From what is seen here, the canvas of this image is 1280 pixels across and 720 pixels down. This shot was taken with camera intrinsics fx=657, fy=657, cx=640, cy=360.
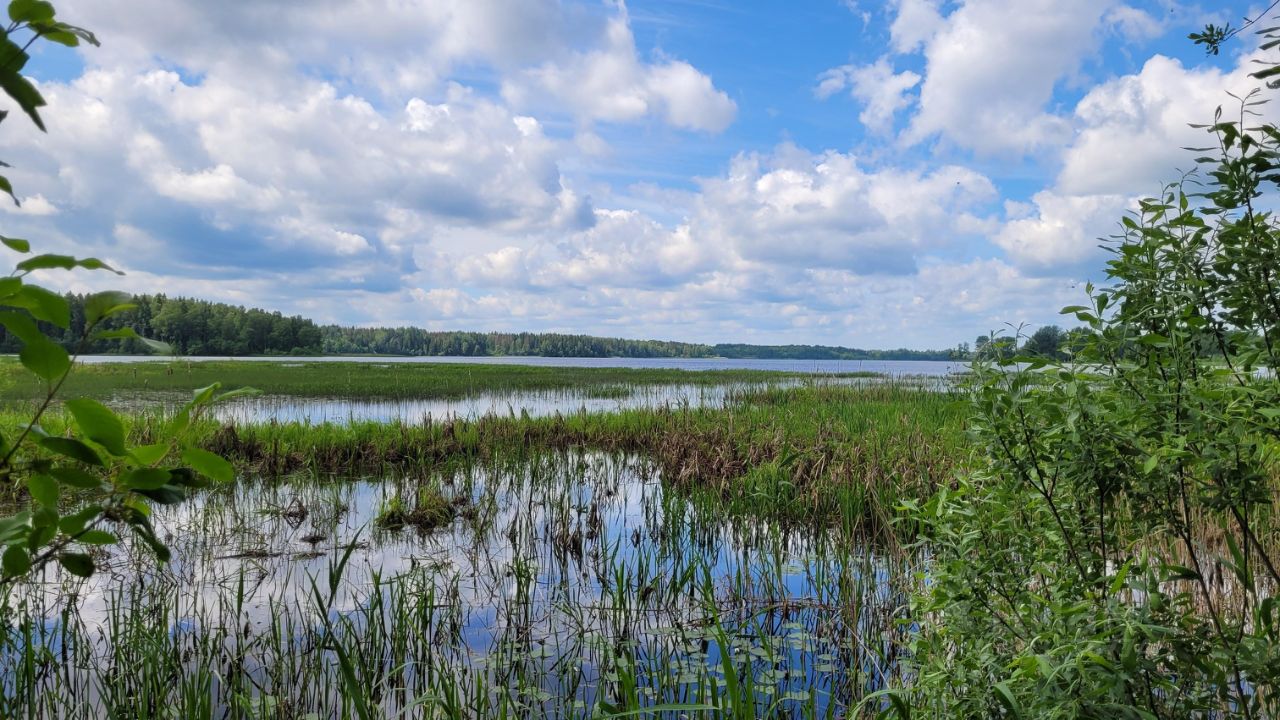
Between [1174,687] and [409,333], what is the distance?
135m

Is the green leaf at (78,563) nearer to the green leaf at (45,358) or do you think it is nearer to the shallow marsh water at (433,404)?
the green leaf at (45,358)

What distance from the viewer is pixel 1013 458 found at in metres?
2.44

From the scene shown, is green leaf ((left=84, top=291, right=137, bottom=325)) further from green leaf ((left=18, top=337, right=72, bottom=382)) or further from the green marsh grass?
the green marsh grass

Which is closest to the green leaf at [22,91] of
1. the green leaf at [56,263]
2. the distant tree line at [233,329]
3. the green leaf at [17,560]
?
the green leaf at [56,263]

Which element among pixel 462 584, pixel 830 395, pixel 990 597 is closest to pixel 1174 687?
pixel 990 597

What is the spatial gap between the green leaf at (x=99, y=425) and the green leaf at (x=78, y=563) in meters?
0.18

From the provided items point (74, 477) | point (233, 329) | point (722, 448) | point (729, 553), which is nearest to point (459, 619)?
point (729, 553)

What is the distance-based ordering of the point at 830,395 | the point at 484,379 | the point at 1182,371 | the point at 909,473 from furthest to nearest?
the point at 484,379
the point at 830,395
the point at 909,473
the point at 1182,371

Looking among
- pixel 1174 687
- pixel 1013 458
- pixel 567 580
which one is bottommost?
pixel 567 580

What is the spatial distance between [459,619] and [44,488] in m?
4.52

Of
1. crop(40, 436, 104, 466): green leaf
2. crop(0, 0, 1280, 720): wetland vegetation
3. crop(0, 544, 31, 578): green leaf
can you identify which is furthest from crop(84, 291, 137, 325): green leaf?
crop(0, 544, 31, 578): green leaf

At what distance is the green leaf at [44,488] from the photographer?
1109mm

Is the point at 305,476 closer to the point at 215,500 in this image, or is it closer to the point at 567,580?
the point at 215,500

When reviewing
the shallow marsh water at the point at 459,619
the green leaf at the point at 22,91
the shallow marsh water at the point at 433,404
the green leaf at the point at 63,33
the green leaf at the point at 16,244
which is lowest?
the shallow marsh water at the point at 459,619
